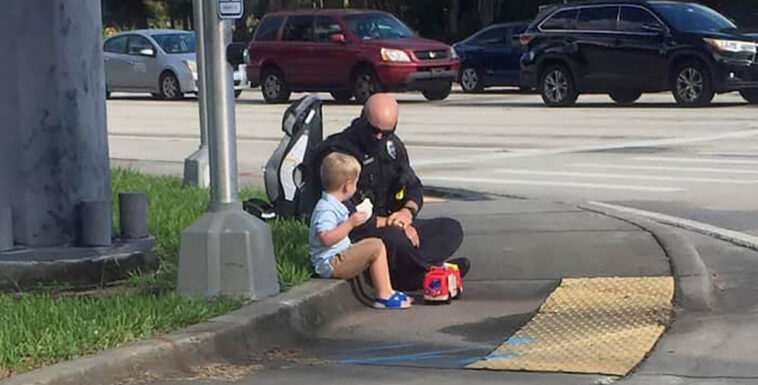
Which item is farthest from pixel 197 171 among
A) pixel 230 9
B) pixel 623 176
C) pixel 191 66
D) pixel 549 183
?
pixel 191 66

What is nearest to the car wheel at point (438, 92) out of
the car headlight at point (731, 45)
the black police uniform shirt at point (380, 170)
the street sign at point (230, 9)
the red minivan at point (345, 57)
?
the red minivan at point (345, 57)

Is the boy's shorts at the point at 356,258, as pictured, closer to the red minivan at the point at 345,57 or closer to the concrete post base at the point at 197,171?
the concrete post base at the point at 197,171

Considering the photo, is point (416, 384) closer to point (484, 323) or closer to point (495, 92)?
point (484, 323)

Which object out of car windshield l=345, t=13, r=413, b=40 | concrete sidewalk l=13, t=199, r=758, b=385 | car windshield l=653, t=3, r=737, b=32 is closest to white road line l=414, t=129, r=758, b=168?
concrete sidewalk l=13, t=199, r=758, b=385

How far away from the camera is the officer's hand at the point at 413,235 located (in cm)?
787

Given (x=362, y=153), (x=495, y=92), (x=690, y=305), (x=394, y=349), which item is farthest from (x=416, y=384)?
(x=495, y=92)

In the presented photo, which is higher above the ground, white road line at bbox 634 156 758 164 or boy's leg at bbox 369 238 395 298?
boy's leg at bbox 369 238 395 298

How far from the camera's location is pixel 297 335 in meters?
6.93

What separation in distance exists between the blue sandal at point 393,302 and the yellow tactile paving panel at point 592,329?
2.42 ft

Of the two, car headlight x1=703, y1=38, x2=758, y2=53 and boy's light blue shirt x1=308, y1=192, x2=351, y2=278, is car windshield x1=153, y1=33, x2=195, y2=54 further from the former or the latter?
boy's light blue shirt x1=308, y1=192, x2=351, y2=278

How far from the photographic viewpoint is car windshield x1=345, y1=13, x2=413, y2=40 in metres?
26.3

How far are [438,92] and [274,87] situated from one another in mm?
3501

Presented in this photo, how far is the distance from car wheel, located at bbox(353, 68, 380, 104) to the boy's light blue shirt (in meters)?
18.0

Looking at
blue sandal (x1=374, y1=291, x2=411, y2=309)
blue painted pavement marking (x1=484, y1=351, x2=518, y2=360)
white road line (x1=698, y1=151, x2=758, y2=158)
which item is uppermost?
blue painted pavement marking (x1=484, y1=351, x2=518, y2=360)
